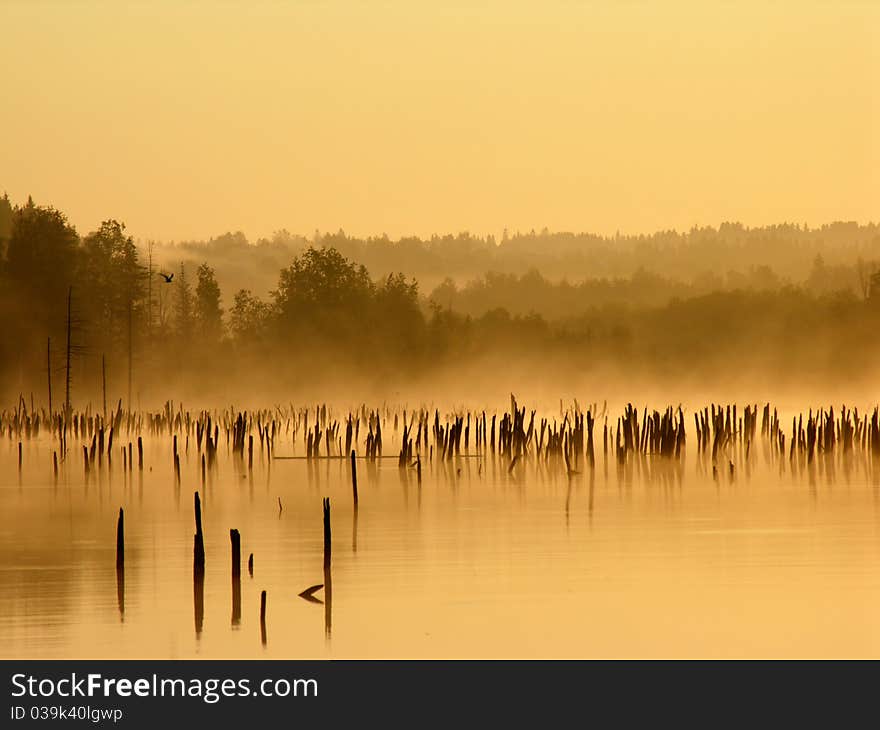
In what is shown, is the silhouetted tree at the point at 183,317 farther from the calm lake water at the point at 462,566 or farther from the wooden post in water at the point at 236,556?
the wooden post in water at the point at 236,556

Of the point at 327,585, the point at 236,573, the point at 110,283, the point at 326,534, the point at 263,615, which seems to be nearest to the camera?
the point at 263,615

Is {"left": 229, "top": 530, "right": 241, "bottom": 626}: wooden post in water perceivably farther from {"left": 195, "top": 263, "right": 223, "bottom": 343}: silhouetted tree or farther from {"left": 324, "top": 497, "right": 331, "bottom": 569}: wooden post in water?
{"left": 195, "top": 263, "right": 223, "bottom": 343}: silhouetted tree

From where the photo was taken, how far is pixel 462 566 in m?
19.0

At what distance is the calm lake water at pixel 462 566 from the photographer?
559 inches

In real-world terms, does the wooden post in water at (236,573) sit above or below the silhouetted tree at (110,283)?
below

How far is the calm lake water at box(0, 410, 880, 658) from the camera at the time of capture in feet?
46.6

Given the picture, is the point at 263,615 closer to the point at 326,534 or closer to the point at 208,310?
the point at 326,534

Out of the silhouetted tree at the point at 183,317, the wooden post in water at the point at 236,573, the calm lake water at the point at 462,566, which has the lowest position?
the calm lake water at the point at 462,566

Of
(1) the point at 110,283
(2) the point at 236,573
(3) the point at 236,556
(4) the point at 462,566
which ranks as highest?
(1) the point at 110,283

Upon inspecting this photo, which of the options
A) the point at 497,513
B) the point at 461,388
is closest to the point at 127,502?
the point at 497,513

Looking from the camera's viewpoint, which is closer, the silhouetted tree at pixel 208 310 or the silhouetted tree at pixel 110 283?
the silhouetted tree at pixel 110 283

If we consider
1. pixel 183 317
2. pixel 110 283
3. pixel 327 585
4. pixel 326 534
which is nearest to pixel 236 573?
pixel 327 585

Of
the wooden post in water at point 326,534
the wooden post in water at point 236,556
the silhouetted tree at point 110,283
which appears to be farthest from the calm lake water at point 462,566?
the silhouetted tree at point 110,283

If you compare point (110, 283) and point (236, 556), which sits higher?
point (110, 283)
